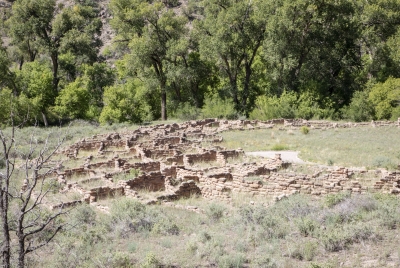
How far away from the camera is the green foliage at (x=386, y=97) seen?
29500mm

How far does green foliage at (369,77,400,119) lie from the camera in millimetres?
29500

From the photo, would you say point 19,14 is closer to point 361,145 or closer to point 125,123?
point 125,123

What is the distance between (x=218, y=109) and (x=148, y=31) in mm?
8690

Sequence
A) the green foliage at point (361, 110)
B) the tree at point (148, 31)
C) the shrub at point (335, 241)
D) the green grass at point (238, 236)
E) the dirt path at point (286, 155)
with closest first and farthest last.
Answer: the green grass at point (238, 236), the shrub at point (335, 241), the dirt path at point (286, 155), the green foliage at point (361, 110), the tree at point (148, 31)

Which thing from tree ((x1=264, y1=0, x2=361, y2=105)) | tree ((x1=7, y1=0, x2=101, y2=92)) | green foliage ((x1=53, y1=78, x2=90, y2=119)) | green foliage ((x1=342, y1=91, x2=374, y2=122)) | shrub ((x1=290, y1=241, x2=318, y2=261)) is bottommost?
shrub ((x1=290, y1=241, x2=318, y2=261))

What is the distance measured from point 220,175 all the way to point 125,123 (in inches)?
743

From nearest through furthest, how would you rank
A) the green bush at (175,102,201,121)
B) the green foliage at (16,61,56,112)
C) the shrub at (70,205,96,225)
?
1. the shrub at (70,205,96,225)
2. the green foliage at (16,61,56,112)
3. the green bush at (175,102,201,121)

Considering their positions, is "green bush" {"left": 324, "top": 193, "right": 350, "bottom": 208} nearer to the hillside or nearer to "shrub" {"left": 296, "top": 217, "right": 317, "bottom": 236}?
the hillside

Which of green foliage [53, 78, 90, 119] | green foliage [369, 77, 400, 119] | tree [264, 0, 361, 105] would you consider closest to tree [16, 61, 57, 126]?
green foliage [53, 78, 90, 119]

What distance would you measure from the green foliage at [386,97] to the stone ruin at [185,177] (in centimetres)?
1471

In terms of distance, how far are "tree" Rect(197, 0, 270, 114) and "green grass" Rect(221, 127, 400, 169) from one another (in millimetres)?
9956

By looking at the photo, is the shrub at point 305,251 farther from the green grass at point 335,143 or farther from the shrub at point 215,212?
the green grass at point 335,143

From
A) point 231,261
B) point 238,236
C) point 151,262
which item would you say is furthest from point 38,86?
point 231,261

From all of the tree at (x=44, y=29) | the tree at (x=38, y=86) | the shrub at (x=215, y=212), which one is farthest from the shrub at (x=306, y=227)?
the tree at (x=44, y=29)
